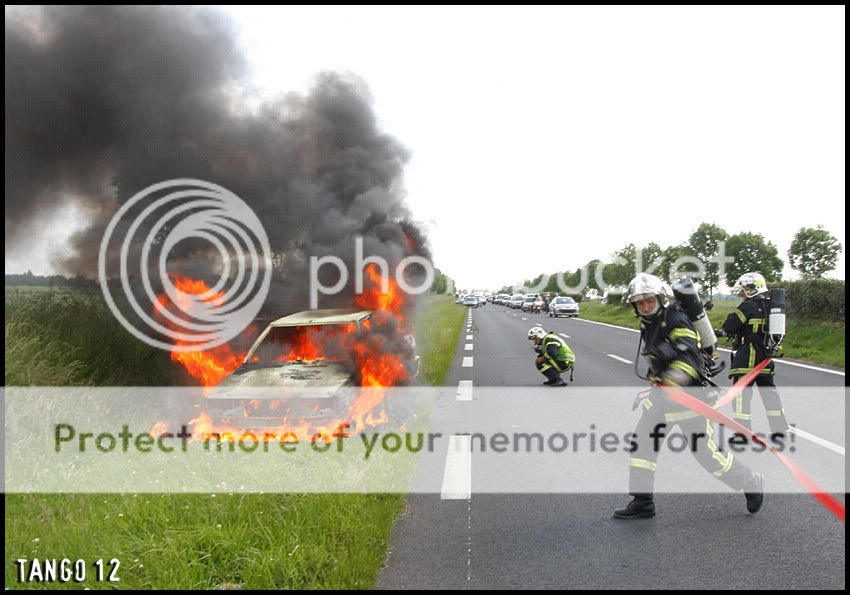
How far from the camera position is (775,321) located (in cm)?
619

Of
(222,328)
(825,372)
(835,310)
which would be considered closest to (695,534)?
(222,328)

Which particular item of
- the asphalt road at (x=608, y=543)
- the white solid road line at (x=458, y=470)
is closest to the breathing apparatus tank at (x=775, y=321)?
the asphalt road at (x=608, y=543)

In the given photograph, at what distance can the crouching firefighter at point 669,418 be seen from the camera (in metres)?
4.23

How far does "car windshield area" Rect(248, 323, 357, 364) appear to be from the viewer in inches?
276

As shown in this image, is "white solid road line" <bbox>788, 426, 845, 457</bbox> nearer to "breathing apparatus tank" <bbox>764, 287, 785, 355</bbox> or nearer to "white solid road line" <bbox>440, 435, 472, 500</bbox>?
"breathing apparatus tank" <bbox>764, 287, 785, 355</bbox>

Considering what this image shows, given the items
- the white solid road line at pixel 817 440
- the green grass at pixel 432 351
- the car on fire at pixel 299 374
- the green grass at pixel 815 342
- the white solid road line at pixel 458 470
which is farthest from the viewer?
the green grass at pixel 815 342

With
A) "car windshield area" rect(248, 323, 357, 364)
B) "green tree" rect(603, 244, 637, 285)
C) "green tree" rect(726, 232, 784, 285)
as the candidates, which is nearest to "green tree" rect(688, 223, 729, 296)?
"green tree" rect(726, 232, 784, 285)

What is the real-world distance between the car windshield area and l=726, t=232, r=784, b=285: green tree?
48782 millimetres

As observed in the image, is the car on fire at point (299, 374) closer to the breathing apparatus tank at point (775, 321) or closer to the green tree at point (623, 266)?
the breathing apparatus tank at point (775, 321)

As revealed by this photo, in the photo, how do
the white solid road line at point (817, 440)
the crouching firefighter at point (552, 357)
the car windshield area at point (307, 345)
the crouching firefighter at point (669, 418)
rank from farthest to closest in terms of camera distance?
the crouching firefighter at point (552, 357), the car windshield area at point (307, 345), the white solid road line at point (817, 440), the crouching firefighter at point (669, 418)

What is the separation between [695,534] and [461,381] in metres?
7.26

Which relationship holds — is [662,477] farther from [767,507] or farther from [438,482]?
[438,482]

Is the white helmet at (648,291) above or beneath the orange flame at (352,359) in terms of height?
above

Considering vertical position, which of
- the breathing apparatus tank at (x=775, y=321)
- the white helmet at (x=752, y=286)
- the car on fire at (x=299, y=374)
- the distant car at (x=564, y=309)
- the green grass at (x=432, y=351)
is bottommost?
the distant car at (x=564, y=309)
